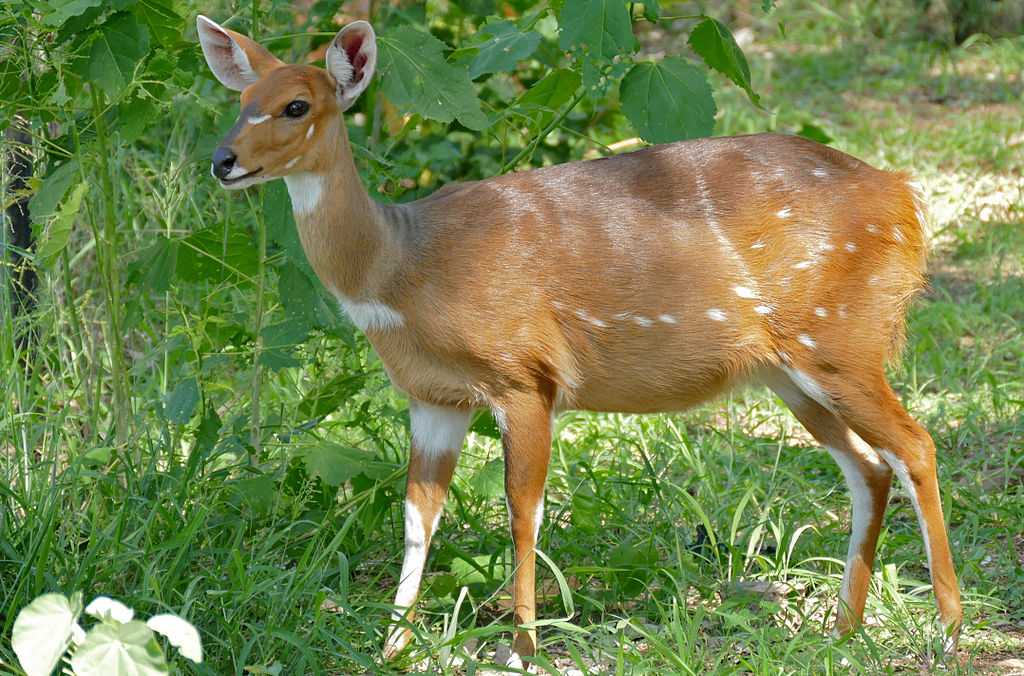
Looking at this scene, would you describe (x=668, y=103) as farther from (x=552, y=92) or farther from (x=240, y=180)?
(x=240, y=180)

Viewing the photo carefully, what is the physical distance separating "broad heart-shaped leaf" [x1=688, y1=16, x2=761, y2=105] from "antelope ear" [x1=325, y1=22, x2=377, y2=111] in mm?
1093

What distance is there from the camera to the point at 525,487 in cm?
352

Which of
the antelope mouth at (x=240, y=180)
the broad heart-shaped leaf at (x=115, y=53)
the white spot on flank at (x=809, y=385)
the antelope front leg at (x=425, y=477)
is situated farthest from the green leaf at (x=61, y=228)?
the white spot on flank at (x=809, y=385)

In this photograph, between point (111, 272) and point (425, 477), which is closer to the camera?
point (425, 477)

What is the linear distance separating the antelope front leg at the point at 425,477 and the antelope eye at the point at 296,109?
3.15ft

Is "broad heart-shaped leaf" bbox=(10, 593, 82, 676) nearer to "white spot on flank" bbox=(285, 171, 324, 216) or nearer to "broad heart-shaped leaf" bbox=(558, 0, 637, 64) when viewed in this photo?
"white spot on flank" bbox=(285, 171, 324, 216)

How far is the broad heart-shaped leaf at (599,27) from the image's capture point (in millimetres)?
3500

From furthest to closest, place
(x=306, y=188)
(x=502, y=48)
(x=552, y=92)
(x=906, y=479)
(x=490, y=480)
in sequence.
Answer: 1. (x=552, y=92)
2. (x=490, y=480)
3. (x=502, y=48)
4. (x=906, y=479)
5. (x=306, y=188)

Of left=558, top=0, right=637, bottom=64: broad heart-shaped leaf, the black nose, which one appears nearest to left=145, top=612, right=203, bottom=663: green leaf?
the black nose

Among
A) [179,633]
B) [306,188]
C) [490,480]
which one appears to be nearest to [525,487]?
[490,480]

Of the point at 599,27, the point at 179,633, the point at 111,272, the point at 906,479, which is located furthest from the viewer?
the point at 111,272

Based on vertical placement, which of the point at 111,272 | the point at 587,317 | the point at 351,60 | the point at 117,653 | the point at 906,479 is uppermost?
the point at 351,60

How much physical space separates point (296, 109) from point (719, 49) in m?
1.39

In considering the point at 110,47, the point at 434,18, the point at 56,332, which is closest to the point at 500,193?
the point at 110,47
